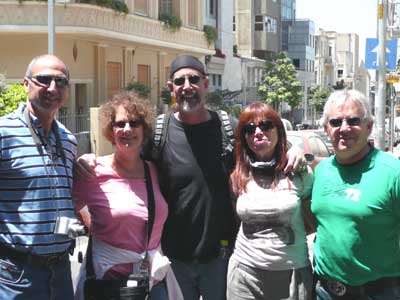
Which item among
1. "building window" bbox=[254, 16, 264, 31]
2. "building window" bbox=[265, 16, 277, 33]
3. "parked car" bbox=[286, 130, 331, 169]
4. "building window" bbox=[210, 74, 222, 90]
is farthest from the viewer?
"building window" bbox=[265, 16, 277, 33]

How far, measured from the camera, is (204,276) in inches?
165

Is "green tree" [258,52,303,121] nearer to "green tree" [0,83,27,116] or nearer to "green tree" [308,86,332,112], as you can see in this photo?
"green tree" [308,86,332,112]

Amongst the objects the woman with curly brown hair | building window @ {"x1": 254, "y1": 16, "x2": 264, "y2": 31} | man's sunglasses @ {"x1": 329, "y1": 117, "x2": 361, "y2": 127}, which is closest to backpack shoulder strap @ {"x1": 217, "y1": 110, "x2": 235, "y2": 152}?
the woman with curly brown hair

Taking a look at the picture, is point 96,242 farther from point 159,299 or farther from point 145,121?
point 145,121

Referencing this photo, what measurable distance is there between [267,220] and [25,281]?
145 centimetres

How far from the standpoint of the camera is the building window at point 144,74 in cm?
2980

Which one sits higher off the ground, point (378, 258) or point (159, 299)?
point (378, 258)

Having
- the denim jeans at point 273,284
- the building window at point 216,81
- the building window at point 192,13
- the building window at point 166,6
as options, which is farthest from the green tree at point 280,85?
the denim jeans at point 273,284

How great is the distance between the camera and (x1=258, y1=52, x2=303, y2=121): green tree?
4797 centimetres

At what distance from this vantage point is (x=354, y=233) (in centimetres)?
334

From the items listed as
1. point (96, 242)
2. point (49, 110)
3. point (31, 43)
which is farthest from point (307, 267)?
point (31, 43)

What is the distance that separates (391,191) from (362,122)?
460 mm

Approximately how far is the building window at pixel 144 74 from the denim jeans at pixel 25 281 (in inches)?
1046

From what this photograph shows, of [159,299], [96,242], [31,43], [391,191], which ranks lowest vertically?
[159,299]
